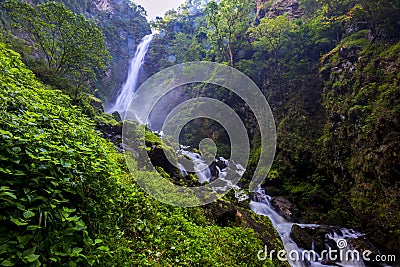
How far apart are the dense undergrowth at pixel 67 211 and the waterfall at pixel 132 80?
964 inches

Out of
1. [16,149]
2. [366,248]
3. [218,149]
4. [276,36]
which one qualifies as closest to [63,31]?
[16,149]

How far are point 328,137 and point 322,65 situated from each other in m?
5.73

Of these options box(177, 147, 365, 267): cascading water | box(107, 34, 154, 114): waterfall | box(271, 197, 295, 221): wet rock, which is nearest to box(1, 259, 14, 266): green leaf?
box(177, 147, 365, 267): cascading water

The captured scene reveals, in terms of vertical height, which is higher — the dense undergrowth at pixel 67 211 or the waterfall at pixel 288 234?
the dense undergrowth at pixel 67 211

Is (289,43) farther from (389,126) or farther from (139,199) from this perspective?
(139,199)

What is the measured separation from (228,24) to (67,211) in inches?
788

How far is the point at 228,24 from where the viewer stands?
19.1 meters

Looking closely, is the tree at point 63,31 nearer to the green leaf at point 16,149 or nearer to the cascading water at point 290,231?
the cascading water at point 290,231

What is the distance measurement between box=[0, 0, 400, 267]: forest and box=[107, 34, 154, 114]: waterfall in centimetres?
284

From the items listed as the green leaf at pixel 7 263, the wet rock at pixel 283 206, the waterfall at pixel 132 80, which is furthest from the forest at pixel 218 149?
the waterfall at pixel 132 80

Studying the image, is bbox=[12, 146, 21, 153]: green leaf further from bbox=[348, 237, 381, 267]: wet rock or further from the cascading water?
bbox=[348, 237, 381, 267]: wet rock

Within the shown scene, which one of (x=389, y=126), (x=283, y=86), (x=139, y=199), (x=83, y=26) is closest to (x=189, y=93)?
(x=283, y=86)

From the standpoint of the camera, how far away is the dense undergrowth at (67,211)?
1.65 meters

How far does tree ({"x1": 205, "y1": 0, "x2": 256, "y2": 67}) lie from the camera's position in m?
18.5
